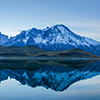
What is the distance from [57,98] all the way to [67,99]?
1.47 meters

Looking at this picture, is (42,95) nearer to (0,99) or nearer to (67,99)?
(67,99)

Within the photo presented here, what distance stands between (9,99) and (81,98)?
10.1 meters

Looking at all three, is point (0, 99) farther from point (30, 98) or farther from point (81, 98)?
point (81, 98)

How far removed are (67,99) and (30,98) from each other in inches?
205

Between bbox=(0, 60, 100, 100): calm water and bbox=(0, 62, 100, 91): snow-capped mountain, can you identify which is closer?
bbox=(0, 60, 100, 100): calm water

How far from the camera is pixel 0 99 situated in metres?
27.9

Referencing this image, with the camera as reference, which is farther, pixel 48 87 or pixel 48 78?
pixel 48 78

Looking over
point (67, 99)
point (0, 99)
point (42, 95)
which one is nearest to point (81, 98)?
point (67, 99)

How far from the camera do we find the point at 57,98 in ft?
94.8

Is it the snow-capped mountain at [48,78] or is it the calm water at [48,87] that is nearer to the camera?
the calm water at [48,87]

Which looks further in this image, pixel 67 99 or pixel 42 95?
pixel 42 95

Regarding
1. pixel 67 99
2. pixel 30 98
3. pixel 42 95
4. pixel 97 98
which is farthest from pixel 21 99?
pixel 97 98

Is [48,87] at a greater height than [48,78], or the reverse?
[48,78]

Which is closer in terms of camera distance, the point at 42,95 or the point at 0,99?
the point at 0,99
